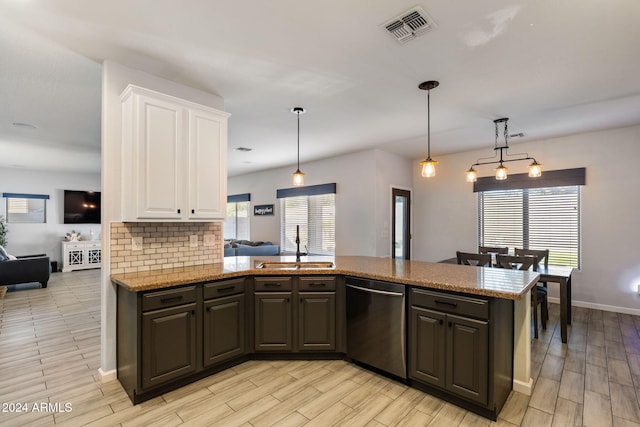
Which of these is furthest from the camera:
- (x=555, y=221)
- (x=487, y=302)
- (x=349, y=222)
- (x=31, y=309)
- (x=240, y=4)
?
(x=349, y=222)

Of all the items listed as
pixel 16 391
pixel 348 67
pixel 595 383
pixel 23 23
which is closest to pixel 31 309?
pixel 16 391

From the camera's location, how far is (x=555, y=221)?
4.98 meters

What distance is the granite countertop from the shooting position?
7.04ft

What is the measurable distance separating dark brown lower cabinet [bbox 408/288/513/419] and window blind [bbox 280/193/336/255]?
3.96 metres

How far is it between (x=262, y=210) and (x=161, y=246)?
498 cm

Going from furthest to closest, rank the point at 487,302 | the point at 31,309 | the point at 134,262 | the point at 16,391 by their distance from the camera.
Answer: the point at 31,309 < the point at 134,262 < the point at 16,391 < the point at 487,302

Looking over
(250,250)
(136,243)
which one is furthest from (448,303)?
(250,250)

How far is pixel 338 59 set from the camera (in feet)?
8.34

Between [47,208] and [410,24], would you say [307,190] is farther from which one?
[47,208]

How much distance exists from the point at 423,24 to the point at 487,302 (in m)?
1.90

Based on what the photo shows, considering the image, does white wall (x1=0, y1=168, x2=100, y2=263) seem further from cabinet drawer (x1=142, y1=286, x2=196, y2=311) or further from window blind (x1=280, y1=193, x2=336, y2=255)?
cabinet drawer (x1=142, y1=286, x2=196, y2=311)

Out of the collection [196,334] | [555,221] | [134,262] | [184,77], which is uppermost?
[184,77]

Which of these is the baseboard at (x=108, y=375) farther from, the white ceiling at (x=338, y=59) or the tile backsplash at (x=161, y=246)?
the white ceiling at (x=338, y=59)

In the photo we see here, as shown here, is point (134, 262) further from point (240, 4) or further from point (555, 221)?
point (555, 221)
